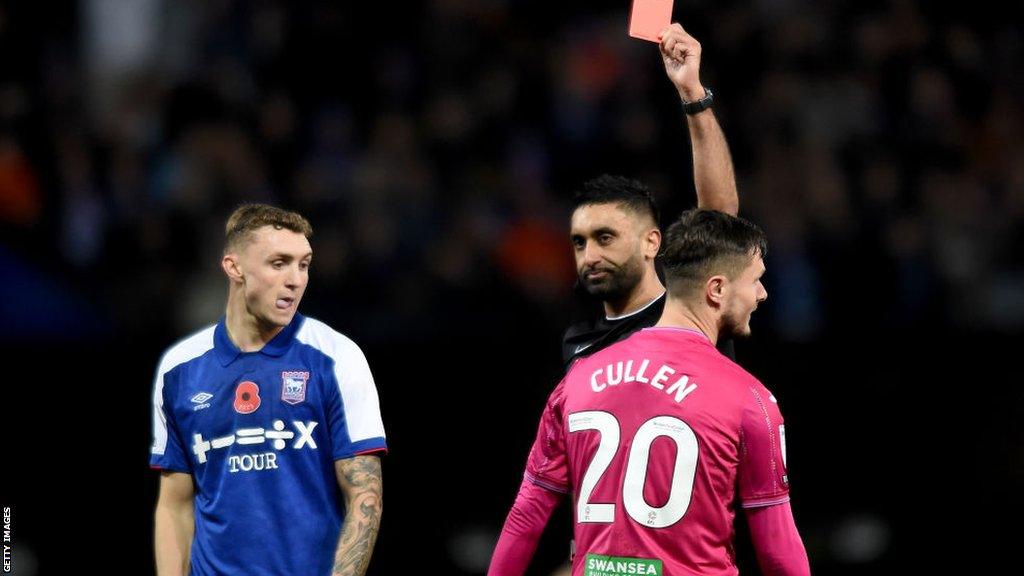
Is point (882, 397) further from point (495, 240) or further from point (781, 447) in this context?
point (781, 447)

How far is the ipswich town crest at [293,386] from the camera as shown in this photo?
5199 mm

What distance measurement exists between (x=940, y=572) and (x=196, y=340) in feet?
16.4

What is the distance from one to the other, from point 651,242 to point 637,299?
9.2 inches

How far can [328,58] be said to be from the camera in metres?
11.5

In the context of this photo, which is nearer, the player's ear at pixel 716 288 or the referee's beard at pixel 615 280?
the player's ear at pixel 716 288

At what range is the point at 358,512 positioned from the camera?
5.09m

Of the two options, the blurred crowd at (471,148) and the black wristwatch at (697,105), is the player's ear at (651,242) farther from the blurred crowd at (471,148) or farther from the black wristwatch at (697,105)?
the blurred crowd at (471,148)

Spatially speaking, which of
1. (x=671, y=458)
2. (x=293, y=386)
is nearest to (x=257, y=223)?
(x=293, y=386)

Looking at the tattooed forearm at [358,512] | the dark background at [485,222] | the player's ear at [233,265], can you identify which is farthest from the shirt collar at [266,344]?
the dark background at [485,222]

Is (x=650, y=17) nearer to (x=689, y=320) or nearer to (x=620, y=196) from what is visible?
(x=620, y=196)

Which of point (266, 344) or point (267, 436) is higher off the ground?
point (266, 344)

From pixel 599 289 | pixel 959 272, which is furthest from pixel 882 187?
pixel 599 289

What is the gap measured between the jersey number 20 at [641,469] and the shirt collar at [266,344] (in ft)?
4.09

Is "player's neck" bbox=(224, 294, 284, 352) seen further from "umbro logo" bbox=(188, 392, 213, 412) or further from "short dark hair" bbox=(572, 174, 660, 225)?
"short dark hair" bbox=(572, 174, 660, 225)
